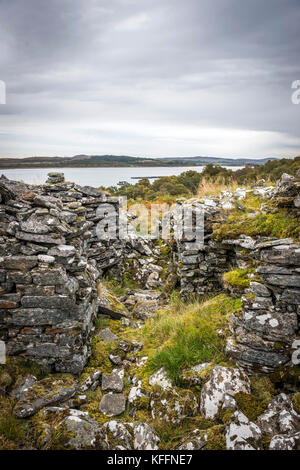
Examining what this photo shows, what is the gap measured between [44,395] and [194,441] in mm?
2494

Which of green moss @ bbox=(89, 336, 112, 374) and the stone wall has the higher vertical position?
the stone wall

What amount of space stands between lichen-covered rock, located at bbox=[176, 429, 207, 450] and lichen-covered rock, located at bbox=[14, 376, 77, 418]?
6.83 feet

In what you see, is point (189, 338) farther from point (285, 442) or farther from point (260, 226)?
point (260, 226)

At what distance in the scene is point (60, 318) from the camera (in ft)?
17.0

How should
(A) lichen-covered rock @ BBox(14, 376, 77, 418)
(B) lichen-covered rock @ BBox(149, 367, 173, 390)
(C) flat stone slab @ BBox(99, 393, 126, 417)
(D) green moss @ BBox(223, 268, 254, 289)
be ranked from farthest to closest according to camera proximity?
(D) green moss @ BBox(223, 268, 254, 289)
(B) lichen-covered rock @ BBox(149, 367, 173, 390)
(C) flat stone slab @ BBox(99, 393, 126, 417)
(A) lichen-covered rock @ BBox(14, 376, 77, 418)

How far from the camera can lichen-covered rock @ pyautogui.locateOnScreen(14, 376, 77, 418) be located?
160 inches

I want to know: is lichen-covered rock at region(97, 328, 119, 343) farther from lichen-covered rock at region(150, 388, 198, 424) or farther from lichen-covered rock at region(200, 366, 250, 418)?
lichen-covered rock at region(200, 366, 250, 418)

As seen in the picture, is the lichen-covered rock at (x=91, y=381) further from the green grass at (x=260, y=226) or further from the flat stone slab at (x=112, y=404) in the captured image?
the green grass at (x=260, y=226)

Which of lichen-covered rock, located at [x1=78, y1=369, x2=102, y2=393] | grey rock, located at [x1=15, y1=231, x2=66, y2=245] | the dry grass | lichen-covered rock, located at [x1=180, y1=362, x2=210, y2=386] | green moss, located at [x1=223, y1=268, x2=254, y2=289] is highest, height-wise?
the dry grass

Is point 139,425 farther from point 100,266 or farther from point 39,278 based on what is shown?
point 100,266

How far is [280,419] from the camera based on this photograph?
12.3 ft

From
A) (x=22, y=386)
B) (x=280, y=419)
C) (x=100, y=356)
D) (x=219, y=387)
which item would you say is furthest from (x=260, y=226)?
(x=22, y=386)

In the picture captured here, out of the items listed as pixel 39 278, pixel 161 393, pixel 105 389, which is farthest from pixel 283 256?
pixel 39 278

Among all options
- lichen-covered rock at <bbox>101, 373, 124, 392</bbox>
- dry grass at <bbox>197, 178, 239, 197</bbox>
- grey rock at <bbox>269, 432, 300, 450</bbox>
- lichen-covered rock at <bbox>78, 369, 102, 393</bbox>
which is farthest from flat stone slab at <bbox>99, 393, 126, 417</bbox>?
dry grass at <bbox>197, 178, 239, 197</bbox>
